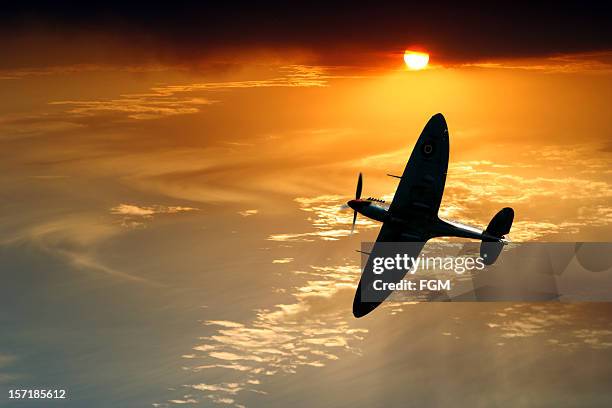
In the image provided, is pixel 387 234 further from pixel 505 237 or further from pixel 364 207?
pixel 505 237

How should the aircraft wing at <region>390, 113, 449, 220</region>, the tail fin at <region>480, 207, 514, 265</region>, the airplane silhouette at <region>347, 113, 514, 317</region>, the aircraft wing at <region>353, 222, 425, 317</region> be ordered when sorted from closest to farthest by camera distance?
the tail fin at <region>480, 207, 514, 265</region> < the airplane silhouette at <region>347, 113, 514, 317</region> < the aircraft wing at <region>390, 113, 449, 220</region> < the aircraft wing at <region>353, 222, 425, 317</region>

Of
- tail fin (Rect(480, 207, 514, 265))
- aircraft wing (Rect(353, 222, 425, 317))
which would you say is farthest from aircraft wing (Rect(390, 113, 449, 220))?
aircraft wing (Rect(353, 222, 425, 317))

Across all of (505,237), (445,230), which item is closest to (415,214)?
(445,230)

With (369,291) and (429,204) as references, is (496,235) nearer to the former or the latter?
(429,204)

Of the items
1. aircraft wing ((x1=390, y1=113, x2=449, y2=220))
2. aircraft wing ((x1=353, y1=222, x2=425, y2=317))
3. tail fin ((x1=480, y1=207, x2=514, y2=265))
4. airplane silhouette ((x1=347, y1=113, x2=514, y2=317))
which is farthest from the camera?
aircraft wing ((x1=353, y1=222, x2=425, y2=317))

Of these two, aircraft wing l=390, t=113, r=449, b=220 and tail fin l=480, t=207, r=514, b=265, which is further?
aircraft wing l=390, t=113, r=449, b=220

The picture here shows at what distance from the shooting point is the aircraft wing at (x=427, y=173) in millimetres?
93688

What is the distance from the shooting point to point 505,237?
93938 mm

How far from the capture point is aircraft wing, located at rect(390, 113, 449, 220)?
307ft

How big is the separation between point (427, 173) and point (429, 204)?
3.67 metres

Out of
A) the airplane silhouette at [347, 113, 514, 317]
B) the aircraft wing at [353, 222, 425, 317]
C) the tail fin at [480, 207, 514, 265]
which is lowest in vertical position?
the aircraft wing at [353, 222, 425, 317]

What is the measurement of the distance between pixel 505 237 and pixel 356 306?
21451mm

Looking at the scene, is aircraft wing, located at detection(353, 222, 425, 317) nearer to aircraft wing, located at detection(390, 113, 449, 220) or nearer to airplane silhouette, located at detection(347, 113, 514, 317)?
airplane silhouette, located at detection(347, 113, 514, 317)

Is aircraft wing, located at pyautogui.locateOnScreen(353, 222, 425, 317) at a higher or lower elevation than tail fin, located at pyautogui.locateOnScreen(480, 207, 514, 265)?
lower
